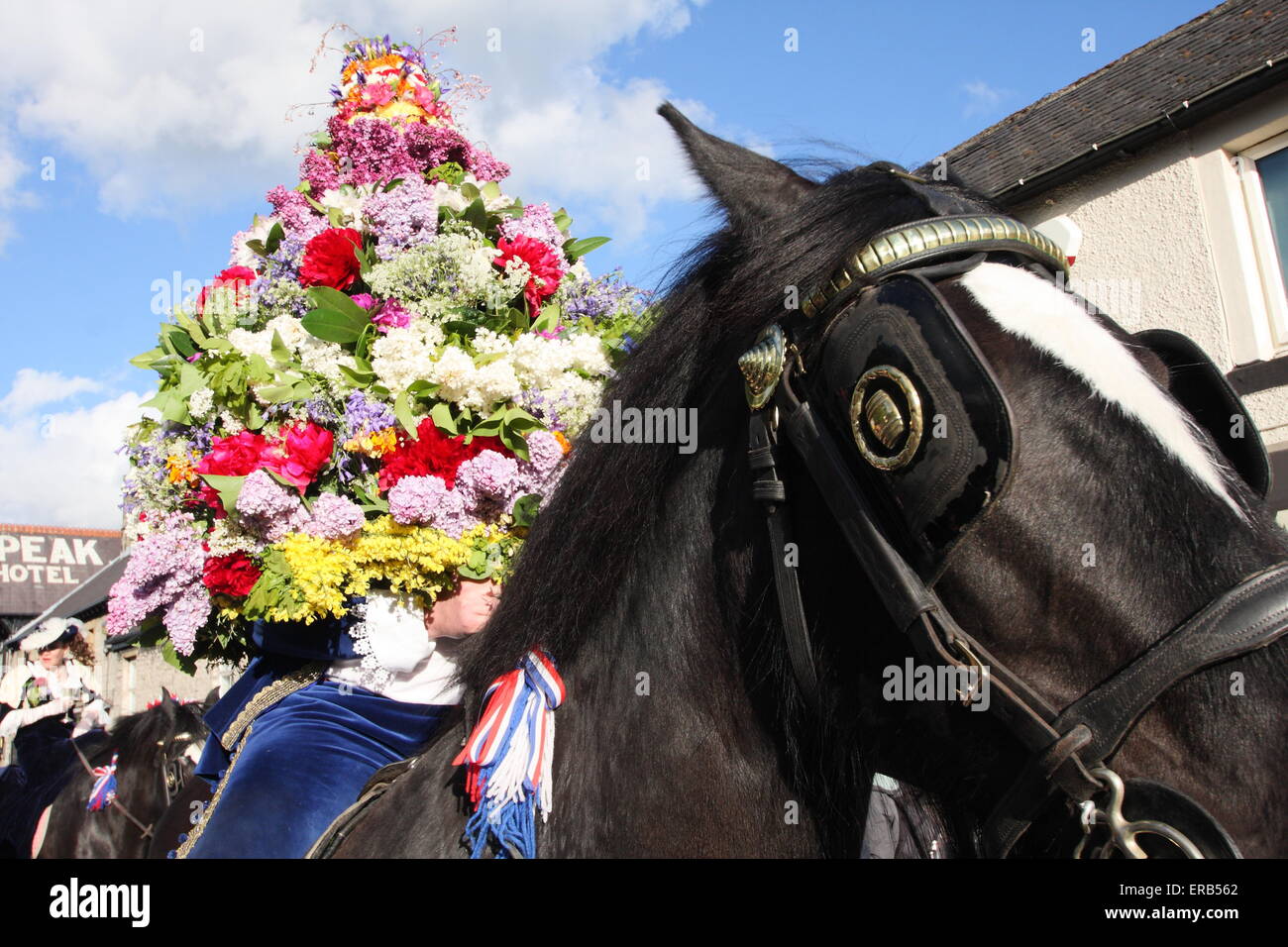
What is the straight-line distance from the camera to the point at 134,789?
7.14 meters

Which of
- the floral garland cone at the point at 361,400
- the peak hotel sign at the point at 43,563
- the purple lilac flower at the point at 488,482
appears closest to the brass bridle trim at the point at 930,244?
the floral garland cone at the point at 361,400

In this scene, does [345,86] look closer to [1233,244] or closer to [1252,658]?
[1252,658]

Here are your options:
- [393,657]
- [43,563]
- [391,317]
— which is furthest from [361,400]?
[43,563]

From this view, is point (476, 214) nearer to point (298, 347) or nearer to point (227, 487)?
point (298, 347)

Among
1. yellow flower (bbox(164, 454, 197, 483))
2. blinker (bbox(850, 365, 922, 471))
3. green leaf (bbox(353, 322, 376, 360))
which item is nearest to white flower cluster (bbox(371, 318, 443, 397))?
green leaf (bbox(353, 322, 376, 360))

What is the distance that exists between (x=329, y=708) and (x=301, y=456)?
0.76m

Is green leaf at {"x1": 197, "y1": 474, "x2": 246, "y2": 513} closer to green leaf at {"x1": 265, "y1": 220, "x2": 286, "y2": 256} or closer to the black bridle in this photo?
green leaf at {"x1": 265, "y1": 220, "x2": 286, "y2": 256}

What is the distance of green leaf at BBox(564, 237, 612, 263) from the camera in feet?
11.4

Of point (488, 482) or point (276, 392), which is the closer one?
point (488, 482)

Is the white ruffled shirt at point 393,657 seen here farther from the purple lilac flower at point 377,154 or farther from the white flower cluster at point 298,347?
the purple lilac flower at point 377,154

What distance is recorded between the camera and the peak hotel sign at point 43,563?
3131 centimetres

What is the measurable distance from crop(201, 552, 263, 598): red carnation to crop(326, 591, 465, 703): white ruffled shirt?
354 mm

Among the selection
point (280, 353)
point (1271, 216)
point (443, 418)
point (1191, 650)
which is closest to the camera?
point (1191, 650)
